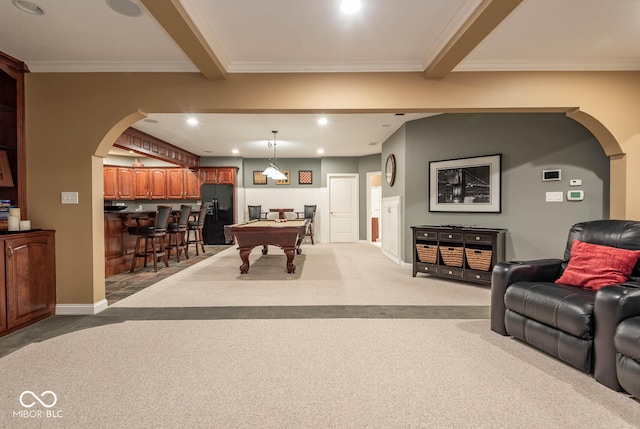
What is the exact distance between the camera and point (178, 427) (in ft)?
5.08

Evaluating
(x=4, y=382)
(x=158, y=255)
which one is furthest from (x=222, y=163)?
(x=4, y=382)

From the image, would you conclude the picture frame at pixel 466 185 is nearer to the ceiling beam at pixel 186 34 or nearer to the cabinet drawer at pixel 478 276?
the cabinet drawer at pixel 478 276

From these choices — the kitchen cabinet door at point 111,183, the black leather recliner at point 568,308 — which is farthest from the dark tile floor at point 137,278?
the black leather recliner at point 568,308

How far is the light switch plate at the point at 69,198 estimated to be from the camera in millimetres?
3256

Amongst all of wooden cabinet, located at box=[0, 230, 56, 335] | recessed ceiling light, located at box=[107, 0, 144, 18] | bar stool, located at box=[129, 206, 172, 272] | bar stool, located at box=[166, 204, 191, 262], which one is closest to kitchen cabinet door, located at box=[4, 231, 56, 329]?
wooden cabinet, located at box=[0, 230, 56, 335]

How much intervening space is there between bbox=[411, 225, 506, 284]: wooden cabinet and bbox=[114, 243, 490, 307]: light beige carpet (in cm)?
18

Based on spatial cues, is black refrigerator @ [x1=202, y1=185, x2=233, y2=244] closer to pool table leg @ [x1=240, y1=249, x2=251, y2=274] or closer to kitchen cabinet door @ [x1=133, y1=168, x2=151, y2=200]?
kitchen cabinet door @ [x1=133, y1=168, x2=151, y2=200]

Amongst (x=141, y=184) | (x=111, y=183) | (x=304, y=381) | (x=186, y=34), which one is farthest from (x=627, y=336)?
(x=111, y=183)

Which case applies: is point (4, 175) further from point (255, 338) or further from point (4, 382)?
point (255, 338)

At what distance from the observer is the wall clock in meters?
6.20

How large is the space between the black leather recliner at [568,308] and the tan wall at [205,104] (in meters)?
1.11

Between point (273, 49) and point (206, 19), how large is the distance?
0.68 m

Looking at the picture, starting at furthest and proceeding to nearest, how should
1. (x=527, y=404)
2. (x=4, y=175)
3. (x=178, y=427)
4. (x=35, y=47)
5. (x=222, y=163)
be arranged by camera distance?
(x=222, y=163) → (x=4, y=175) → (x=35, y=47) → (x=527, y=404) → (x=178, y=427)

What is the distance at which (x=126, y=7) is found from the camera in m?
2.32
